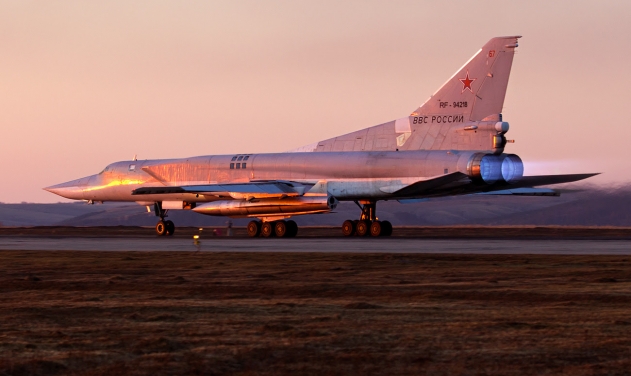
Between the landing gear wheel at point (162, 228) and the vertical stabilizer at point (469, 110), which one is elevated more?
the vertical stabilizer at point (469, 110)

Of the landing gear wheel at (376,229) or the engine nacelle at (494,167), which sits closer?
the engine nacelle at (494,167)

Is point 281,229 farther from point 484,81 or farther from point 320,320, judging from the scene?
point 320,320

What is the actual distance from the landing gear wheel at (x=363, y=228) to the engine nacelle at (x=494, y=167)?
5.94m

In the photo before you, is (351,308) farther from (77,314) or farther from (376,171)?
(376,171)

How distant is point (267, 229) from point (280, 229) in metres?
0.64

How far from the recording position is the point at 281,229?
36312 mm

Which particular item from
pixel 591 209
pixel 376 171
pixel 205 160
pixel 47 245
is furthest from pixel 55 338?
pixel 591 209

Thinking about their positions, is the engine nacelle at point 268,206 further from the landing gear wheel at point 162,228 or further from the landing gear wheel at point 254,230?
the landing gear wheel at point 162,228

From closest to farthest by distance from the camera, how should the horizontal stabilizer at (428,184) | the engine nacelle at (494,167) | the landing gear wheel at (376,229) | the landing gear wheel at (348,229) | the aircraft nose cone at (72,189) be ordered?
1. the engine nacelle at (494,167)
2. the horizontal stabilizer at (428,184)
3. the landing gear wheel at (376,229)
4. the landing gear wheel at (348,229)
5. the aircraft nose cone at (72,189)

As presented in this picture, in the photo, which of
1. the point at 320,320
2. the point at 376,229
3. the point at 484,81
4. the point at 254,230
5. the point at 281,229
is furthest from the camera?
the point at 254,230

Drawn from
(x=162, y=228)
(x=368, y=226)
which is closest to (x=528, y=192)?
(x=368, y=226)

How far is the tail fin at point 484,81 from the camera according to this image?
3272 centimetres

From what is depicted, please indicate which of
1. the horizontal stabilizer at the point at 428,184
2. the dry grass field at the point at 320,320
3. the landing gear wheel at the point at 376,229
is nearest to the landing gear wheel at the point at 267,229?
the landing gear wheel at the point at 376,229

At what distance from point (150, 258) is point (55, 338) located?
13178 millimetres
